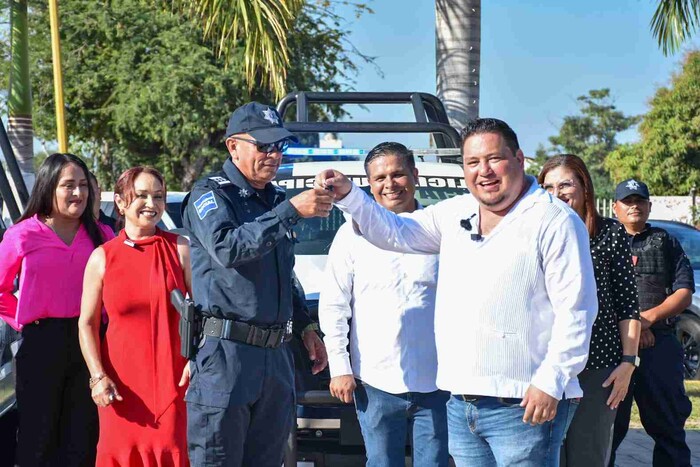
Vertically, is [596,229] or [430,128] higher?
Result: [430,128]

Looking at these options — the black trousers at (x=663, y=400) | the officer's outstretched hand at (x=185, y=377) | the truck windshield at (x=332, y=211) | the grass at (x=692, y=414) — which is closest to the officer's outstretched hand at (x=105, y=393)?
the officer's outstretched hand at (x=185, y=377)

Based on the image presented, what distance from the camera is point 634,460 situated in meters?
7.30

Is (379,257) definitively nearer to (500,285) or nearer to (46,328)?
(500,285)

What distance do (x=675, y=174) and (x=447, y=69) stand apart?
77.2ft

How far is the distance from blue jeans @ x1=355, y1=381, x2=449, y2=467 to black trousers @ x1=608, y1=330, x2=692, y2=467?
161 cm

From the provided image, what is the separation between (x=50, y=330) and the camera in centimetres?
515

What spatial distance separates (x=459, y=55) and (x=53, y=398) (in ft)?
19.8

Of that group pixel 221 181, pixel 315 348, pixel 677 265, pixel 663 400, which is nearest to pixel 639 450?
pixel 663 400

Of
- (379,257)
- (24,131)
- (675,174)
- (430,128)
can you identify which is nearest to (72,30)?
(24,131)

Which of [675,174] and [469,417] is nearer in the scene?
[469,417]

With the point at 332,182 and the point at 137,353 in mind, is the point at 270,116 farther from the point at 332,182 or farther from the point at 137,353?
the point at 137,353

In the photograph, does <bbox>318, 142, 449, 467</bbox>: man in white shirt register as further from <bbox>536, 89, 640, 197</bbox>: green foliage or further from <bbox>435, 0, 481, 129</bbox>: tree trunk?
<bbox>536, 89, 640, 197</bbox>: green foliage

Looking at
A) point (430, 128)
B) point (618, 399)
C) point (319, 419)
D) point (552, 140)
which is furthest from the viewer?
point (552, 140)

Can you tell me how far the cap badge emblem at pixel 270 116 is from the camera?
4.46 meters
